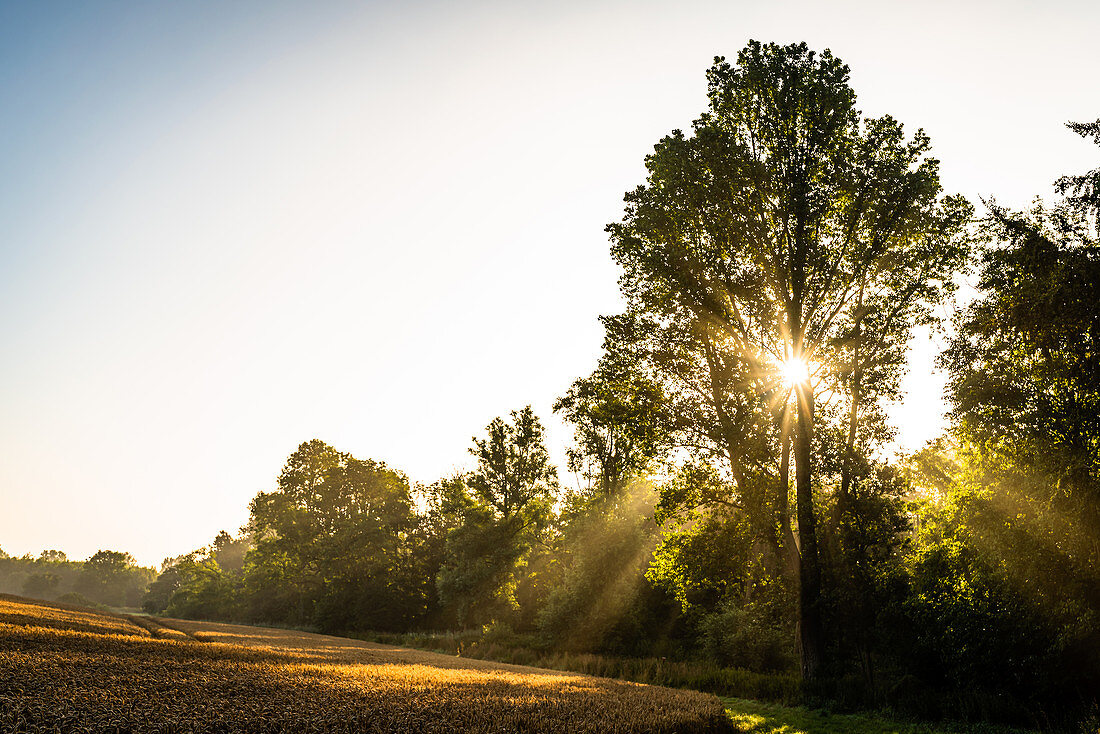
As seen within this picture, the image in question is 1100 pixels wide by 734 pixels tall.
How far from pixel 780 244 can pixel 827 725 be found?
1313 cm

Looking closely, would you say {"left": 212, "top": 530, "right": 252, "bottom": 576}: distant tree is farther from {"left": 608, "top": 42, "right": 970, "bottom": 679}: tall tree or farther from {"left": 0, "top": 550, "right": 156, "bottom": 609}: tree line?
{"left": 608, "top": 42, "right": 970, "bottom": 679}: tall tree

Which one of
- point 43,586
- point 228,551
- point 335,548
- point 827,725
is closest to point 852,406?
point 827,725

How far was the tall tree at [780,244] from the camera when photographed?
16.9 m

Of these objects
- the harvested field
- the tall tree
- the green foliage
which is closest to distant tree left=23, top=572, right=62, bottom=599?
the green foliage

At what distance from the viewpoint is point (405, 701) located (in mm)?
7086

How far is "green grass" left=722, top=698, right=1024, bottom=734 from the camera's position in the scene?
442 inches

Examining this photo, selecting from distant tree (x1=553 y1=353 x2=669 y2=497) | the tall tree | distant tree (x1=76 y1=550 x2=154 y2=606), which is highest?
the tall tree

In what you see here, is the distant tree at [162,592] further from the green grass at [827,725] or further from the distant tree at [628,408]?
the green grass at [827,725]

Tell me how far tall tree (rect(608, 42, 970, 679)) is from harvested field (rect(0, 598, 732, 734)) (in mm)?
9550

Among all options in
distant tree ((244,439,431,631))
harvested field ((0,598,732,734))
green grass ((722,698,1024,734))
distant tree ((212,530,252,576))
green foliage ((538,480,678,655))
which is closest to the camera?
harvested field ((0,598,732,734))

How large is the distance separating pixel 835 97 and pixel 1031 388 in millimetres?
10230

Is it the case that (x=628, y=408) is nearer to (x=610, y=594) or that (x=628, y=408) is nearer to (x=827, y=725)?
(x=827, y=725)

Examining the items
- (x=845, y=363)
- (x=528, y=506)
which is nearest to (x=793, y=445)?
(x=845, y=363)

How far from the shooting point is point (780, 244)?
17375 mm
